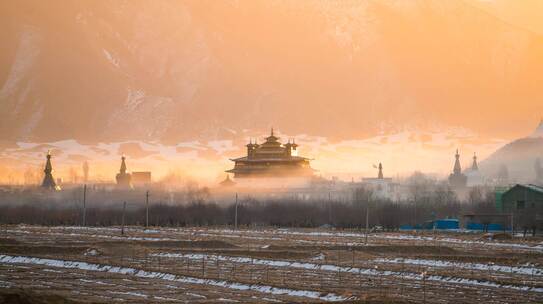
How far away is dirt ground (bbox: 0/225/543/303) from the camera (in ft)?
148

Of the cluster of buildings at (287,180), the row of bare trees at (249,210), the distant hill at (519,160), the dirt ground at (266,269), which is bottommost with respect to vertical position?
the dirt ground at (266,269)

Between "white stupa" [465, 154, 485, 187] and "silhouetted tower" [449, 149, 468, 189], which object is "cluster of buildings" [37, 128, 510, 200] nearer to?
"silhouetted tower" [449, 149, 468, 189]

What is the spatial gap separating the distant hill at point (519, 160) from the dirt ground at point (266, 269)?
63652mm

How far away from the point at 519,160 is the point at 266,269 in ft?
341

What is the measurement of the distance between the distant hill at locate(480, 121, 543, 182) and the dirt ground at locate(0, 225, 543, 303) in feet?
209

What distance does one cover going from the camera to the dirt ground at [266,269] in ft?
148

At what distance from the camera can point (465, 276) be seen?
5197 cm

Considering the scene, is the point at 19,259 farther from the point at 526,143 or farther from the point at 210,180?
the point at 526,143

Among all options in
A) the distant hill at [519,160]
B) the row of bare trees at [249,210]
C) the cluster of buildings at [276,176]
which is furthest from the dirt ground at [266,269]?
the distant hill at [519,160]

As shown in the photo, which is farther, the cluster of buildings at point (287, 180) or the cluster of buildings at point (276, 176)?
the cluster of buildings at point (276, 176)

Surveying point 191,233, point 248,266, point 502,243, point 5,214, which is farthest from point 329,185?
point 248,266

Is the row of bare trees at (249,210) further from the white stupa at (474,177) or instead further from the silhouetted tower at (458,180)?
the white stupa at (474,177)

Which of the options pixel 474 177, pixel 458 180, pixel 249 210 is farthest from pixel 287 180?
pixel 474 177

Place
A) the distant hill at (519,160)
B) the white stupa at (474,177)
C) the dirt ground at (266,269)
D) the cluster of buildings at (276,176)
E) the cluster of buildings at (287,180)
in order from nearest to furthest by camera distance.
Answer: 1. the dirt ground at (266,269)
2. the cluster of buildings at (287,180)
3. the cluster of buildings at (276,176)
4. the distant hill at (519,160)
5. the white stupa at (474,177)
